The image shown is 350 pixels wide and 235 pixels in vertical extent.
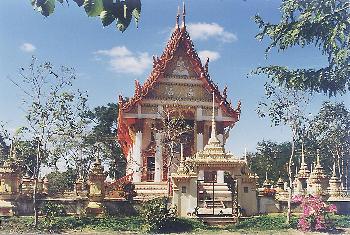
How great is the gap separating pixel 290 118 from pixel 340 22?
10544 millimetres

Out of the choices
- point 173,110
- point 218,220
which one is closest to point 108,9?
point 218,220

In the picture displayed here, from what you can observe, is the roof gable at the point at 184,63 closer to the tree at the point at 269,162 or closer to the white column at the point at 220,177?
the white column at the point at 220,177

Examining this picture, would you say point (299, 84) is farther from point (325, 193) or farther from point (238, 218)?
point (325, 193)

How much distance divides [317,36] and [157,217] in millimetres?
7774

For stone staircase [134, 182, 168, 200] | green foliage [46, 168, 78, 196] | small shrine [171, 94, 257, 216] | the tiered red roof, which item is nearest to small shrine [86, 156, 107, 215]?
small shrine [171, 94, 257, 216]

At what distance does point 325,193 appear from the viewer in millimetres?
18031

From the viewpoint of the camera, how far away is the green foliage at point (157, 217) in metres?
14.2

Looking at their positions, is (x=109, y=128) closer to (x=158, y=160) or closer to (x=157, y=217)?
(x=158, y=160)

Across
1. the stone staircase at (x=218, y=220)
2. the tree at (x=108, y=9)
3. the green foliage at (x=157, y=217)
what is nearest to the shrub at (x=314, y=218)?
the stone staircase at (x=218, y=220)

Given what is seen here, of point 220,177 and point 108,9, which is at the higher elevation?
point 108,9

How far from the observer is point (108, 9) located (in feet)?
8.12

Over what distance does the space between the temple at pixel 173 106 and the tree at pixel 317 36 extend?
37.8 ft

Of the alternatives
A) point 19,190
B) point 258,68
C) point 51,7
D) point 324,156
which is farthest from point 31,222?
point 324,156

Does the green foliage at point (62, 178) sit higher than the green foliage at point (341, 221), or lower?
higher
